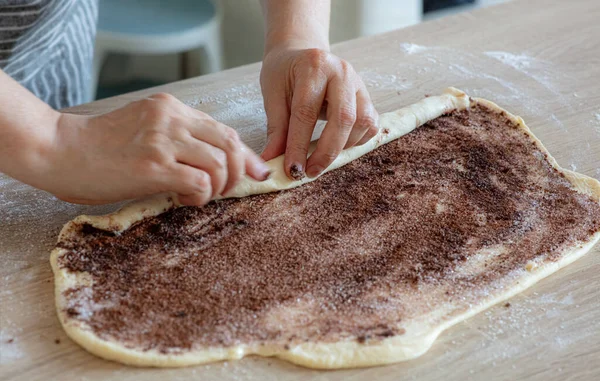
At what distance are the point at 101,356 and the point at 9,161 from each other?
358 millimetres

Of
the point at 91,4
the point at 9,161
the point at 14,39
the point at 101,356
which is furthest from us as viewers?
the point at 91,4

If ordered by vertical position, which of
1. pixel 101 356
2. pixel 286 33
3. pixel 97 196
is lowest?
pixel 101 356

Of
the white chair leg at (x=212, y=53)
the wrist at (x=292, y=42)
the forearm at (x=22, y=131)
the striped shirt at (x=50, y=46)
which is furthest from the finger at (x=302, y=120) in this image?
the white chair leg at (x=212, y=53)

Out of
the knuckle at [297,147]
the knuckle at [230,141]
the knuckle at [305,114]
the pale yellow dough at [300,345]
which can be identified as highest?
the knuckle at [230,141]

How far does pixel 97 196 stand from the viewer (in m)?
1.16

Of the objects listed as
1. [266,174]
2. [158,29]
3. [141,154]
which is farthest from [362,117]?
[158,29]

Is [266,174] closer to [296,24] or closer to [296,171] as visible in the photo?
[296,171]

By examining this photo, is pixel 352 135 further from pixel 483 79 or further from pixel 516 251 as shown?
pixel 483 79

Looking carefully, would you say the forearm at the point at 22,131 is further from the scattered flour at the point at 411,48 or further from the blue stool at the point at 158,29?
the blue stool at the point at 158,29

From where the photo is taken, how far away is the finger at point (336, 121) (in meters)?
1.31

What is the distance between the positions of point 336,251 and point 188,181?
28cm

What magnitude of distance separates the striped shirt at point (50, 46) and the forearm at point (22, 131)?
0.43 meters

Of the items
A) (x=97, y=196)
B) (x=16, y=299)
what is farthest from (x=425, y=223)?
(x=16, y=299)

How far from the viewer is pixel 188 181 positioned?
3.69 feet
